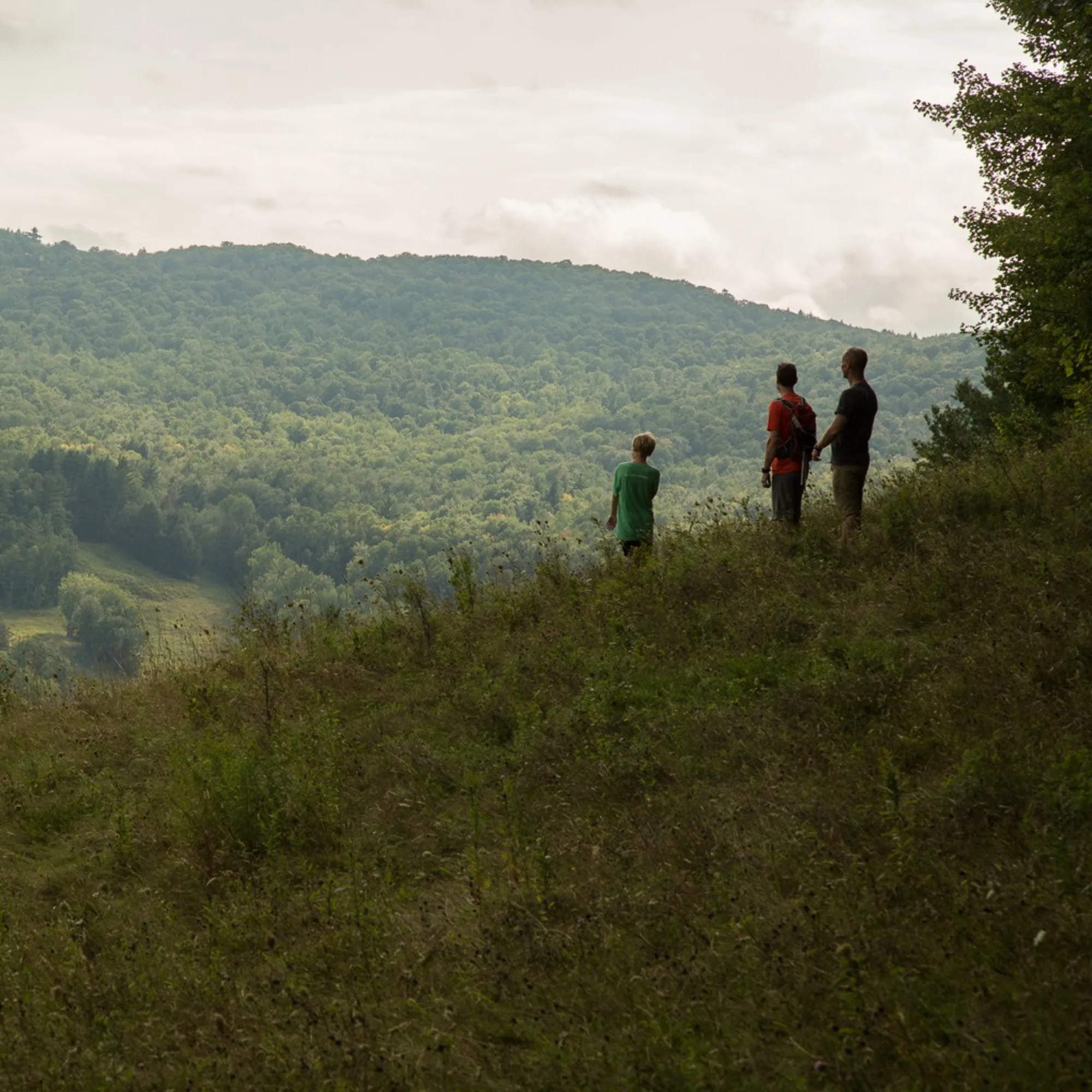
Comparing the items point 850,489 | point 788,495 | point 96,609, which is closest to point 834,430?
point 850,489

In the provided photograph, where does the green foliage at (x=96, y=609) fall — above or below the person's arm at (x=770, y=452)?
below

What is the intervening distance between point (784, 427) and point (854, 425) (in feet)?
2.02

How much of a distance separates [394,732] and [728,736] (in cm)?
252

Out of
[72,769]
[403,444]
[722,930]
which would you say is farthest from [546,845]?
[403,444]

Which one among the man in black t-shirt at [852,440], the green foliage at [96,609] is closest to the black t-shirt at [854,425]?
the man in black t-shirt at [852,440]

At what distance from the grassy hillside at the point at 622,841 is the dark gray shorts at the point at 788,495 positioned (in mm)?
445

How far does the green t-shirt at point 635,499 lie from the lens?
34.6 ft

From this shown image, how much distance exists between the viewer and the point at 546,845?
5.35 meters

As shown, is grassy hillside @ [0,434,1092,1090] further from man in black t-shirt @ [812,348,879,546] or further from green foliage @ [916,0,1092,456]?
green foliage @ [916,0,1092,456]

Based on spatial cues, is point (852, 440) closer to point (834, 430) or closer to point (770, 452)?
point (834, 430)

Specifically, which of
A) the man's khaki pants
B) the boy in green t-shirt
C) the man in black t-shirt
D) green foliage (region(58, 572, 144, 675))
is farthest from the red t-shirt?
green foliage (region(58, 572, 144, 675))

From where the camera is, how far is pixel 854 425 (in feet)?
30.8

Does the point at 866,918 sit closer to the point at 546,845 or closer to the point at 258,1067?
the point at 546,845

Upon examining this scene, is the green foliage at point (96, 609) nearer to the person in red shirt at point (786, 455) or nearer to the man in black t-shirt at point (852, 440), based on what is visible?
the person in red shirt at point (786, 455)
